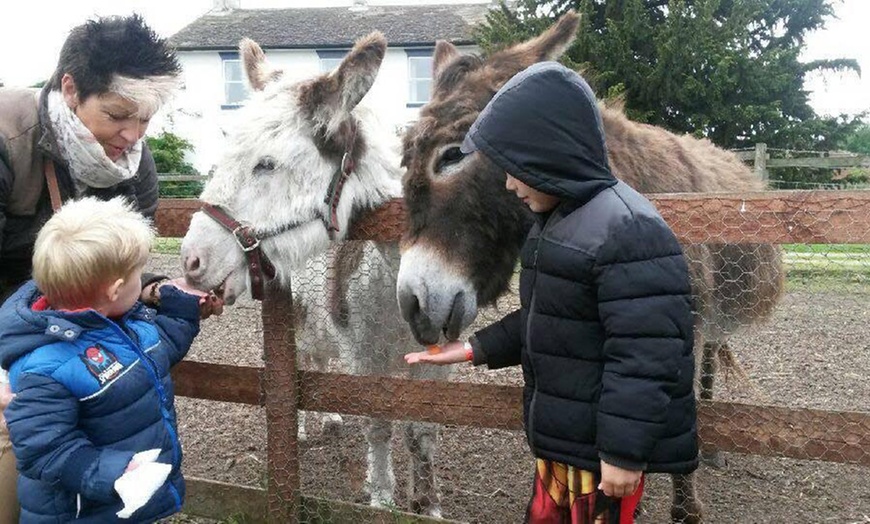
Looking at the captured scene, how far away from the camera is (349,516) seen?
3.30m

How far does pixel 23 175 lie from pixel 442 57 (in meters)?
1.83

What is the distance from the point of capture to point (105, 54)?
2355mm

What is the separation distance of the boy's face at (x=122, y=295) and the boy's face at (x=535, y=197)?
1.22 meters

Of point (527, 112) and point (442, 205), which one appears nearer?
point (527, 112)

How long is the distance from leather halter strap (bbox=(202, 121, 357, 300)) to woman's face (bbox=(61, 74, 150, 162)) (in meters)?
0.47

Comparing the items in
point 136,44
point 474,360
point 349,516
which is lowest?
point 349,516

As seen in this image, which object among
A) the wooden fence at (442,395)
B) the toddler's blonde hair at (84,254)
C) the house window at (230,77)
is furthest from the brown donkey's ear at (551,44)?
the house window at (230,77)

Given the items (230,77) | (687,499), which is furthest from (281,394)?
(230,77)

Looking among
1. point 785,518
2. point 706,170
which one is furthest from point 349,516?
point 706,170

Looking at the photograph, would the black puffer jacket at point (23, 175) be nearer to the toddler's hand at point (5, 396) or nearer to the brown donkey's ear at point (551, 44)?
the toddler's hand at point (5, 396)

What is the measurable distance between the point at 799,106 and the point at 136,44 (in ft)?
58.4

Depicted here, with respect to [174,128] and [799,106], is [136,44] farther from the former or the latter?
[174,128]

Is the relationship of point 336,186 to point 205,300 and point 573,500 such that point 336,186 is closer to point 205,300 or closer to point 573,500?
point 205,300

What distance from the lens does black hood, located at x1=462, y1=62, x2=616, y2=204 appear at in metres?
1.86
